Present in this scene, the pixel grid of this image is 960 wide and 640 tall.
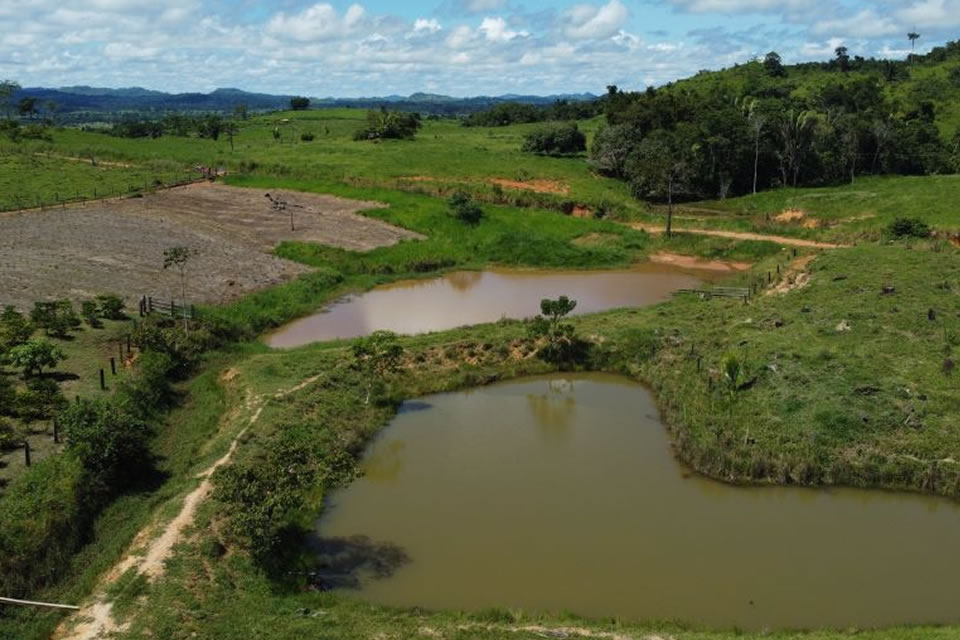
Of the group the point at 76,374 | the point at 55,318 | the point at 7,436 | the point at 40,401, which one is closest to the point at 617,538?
the point at 7,436

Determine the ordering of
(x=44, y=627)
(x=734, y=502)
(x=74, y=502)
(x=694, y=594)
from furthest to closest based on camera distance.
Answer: (x=734, y=502) → (x=74, y=502) → (x=694, y=594) → (x=44, y=627)

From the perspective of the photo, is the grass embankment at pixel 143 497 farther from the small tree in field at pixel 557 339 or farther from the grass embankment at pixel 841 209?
the grass embankment at pixel 841 209

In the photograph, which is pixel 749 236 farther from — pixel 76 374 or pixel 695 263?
pixel 76 374

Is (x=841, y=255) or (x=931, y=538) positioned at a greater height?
(x=841, y=255)

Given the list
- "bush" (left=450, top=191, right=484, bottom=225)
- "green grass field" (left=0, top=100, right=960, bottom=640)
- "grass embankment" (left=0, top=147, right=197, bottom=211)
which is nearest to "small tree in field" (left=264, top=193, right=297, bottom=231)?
"green grass field" (left=0, top=100, right=960, bottom=640)

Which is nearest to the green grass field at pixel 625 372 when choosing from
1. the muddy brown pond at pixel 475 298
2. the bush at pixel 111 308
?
the muddy brown pond at pixel 475 298

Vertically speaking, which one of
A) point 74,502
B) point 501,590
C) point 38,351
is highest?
point 38,351

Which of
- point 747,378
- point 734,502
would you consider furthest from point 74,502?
point 747,378

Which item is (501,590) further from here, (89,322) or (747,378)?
(89,322)
